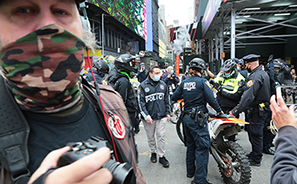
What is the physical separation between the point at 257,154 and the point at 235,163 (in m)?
1.25

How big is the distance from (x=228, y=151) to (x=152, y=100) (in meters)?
1.84

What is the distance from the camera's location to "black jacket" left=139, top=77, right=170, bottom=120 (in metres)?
4.11

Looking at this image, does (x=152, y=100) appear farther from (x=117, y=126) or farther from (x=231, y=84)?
(x=117, y=126)

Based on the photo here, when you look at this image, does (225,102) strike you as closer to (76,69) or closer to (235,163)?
(235,163)

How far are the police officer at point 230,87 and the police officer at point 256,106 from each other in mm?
564

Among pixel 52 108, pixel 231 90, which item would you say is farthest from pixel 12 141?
pixel 231 90

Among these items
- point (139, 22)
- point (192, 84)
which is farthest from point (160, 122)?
point (139, 22)

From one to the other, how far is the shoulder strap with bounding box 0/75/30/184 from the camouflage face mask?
0.04 meters

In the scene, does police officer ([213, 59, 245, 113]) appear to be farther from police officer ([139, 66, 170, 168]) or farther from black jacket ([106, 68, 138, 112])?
black jacket ([106, 68, 138, 112])

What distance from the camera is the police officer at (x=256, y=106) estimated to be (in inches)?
154

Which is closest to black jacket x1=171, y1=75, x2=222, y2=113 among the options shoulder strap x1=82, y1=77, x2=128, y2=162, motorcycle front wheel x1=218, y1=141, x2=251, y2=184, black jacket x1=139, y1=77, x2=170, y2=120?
motorcycle front wheel x1=218, y1=141, x2=251, y2=184

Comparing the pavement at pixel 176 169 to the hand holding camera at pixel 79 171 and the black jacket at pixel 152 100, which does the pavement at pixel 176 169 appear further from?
the hand holding camera at pixel 79 171

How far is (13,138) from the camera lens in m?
0.71

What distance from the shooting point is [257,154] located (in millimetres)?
3918
